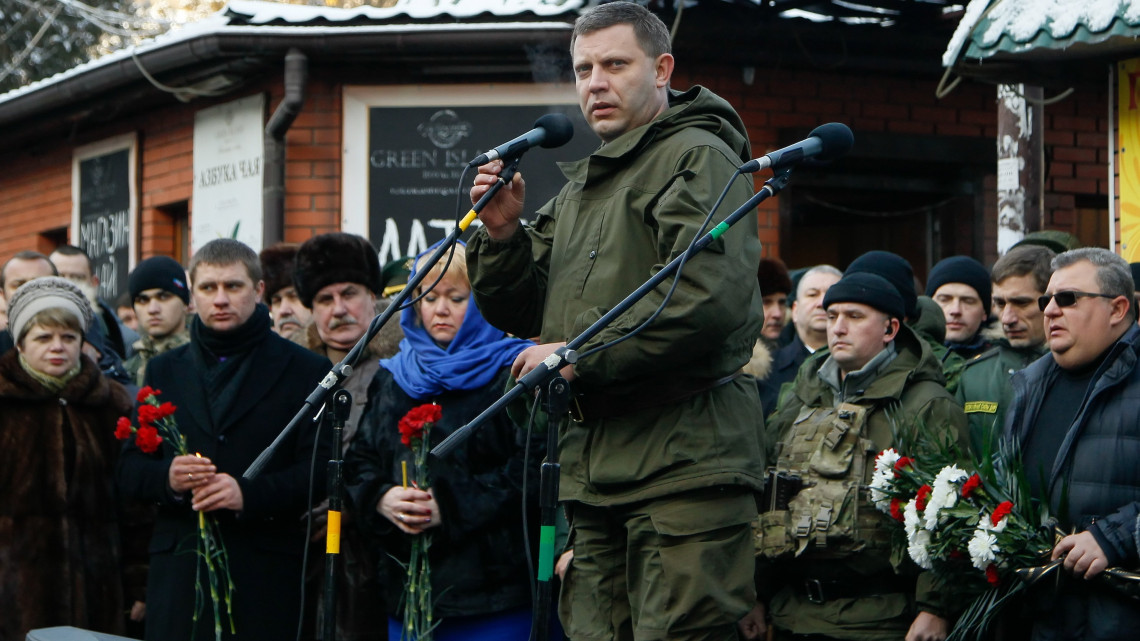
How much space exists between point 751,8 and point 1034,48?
3.18 metres

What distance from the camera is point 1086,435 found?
4449mm

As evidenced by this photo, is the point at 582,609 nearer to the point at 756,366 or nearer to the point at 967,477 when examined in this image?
the point at 967,477

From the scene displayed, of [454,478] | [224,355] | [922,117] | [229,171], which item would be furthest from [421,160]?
[454,478]

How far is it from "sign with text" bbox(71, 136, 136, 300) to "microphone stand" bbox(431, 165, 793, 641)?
9.39 metres

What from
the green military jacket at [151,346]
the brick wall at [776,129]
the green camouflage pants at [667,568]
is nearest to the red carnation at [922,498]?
the green camouflage pants at [667,568]

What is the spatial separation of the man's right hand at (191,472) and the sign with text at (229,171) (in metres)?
5.37

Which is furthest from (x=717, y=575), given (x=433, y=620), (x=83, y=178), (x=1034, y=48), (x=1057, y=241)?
(x=83, y=178)

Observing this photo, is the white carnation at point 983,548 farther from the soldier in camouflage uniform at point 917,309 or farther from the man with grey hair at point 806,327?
the man with grey hair at point 806,327

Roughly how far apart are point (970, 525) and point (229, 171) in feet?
25.2

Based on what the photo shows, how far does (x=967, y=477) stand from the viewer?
4605mm

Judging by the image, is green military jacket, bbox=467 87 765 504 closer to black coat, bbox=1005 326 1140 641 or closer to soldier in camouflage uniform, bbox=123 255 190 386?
black coat, bbox=1005 326 1140 641

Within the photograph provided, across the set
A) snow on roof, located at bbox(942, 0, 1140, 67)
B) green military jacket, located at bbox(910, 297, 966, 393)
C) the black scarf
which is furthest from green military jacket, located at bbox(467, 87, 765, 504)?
snow on roof, located at bbox(942, 0, 1140, 67)

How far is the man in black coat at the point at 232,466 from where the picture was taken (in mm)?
5277

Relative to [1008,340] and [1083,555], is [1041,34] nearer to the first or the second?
[1008,340]
